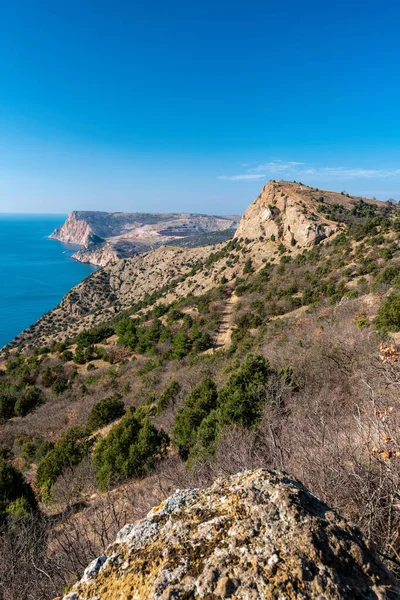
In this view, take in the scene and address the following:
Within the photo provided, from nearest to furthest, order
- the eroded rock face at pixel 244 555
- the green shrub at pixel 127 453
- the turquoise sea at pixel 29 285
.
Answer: the eroded rock face at pixel 244 555, the green shrub at pixel 127 453, the turquoise sea at pixel 29 285

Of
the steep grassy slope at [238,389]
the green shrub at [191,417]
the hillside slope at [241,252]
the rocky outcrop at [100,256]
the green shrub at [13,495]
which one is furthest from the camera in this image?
the rocky outcrop at [100,256]

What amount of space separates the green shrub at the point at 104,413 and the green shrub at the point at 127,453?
6.29m

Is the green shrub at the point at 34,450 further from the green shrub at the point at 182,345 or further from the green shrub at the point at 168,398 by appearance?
the green shrub at the point at 182,345

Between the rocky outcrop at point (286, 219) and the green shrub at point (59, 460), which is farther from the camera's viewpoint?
the rocky outcrop at point (286, 219)

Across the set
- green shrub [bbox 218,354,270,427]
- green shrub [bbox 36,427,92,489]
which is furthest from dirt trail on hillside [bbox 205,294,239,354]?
green shrub [bbox 218,354,270,427]

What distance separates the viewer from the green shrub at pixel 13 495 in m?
11.0

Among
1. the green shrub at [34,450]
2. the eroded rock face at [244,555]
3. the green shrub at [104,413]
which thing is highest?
the eroded rock face at [244,555]

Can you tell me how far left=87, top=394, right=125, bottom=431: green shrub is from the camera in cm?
2094

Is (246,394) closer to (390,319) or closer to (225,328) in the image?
(390,319)

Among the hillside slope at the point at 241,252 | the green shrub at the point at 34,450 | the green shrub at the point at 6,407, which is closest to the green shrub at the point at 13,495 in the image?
the green shrub at the point at 34,450

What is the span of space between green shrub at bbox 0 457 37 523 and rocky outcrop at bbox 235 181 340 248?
43.0 meters

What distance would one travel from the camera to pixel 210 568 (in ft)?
6.31

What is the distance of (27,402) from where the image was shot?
27.8 m

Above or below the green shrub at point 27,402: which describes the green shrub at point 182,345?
above
